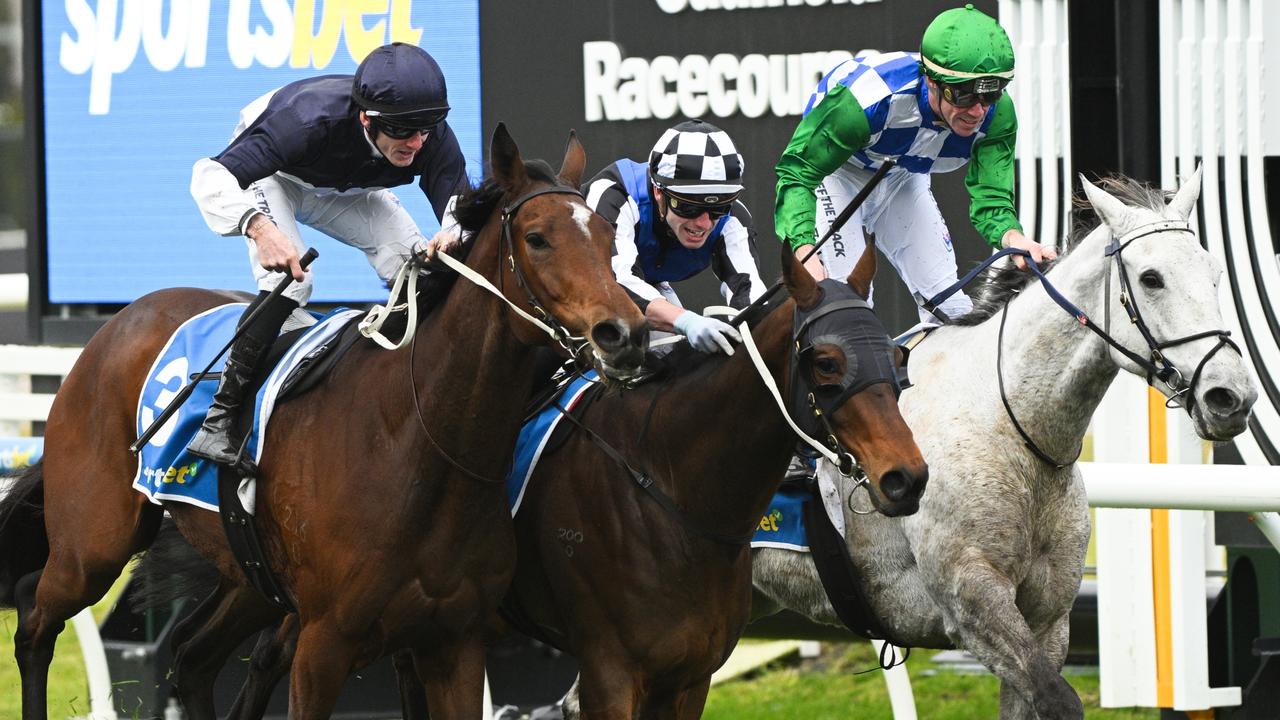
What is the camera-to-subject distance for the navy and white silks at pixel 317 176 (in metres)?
4.27

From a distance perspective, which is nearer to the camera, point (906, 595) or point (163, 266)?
point (906, 595)

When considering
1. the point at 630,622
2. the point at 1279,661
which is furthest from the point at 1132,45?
the point at 630,622

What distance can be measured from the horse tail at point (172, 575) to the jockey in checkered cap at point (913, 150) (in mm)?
2049

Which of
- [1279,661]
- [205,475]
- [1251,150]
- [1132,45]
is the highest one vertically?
[1132,45]

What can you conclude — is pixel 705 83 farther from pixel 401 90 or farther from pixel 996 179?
pixel 401 90

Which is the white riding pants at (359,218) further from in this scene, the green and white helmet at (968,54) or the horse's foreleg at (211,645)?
the green and white helmet at (968,54)

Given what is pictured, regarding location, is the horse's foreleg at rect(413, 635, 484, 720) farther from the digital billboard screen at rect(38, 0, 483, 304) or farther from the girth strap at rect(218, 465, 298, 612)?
the digital billboard screen at rect(38, 0, 483, 304)

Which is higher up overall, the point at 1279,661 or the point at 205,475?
the point at 205,475

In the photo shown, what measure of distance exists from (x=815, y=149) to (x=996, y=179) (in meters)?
0.58

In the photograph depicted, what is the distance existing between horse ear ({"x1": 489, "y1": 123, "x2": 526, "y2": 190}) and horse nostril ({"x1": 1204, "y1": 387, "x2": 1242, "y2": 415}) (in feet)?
5.32

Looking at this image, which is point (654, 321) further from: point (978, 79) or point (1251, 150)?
point (1251, 150)

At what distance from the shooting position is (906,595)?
4.52 meters

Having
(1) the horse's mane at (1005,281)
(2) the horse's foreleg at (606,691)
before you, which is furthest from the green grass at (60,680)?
(1) the horse's mane at (1005,281)

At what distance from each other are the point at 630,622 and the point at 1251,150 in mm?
2845
